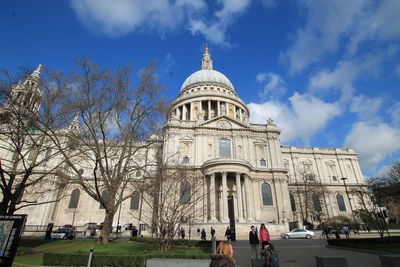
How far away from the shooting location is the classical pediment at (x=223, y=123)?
1536 inches

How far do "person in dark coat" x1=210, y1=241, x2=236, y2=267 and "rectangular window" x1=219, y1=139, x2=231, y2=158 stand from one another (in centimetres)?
3337

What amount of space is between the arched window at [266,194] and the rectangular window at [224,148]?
294 inches

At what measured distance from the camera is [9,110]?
14.4 meters

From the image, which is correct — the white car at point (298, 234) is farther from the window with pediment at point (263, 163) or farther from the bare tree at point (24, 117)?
the bare tree at point (24, 117)

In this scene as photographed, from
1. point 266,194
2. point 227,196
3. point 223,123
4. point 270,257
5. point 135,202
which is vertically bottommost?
point 270,257

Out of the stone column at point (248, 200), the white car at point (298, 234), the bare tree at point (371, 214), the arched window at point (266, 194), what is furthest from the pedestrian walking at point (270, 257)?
the arched window at point (266, 194)

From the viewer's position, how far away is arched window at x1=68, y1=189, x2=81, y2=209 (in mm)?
38875

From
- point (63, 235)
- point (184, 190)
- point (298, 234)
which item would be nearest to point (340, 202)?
point (298, 234)

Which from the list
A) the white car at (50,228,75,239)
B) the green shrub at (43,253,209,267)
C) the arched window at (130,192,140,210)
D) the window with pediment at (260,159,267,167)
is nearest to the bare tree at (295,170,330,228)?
the window with pediment at (260,159,267,167)

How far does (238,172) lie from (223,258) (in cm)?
2759

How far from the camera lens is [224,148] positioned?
38062 mm

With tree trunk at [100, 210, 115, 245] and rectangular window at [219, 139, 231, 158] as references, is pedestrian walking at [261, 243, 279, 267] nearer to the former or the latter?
tree trunk at [100, 210, 115, 245]

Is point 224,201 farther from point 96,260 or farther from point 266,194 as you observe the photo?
point 96,260

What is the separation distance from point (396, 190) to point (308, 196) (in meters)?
13.2
